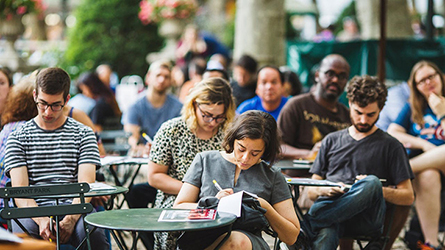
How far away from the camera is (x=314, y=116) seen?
592 centimetres

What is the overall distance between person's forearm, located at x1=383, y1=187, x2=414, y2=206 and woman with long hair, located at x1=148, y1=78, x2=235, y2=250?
4.01ft

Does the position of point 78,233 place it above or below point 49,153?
below

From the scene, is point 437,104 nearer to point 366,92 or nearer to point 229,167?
point 366,92

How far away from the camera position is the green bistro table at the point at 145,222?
3.13 m

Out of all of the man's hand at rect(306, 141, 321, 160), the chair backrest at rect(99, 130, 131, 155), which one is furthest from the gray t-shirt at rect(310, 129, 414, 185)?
the chair backrest at rect(99, 130, 131, 155)

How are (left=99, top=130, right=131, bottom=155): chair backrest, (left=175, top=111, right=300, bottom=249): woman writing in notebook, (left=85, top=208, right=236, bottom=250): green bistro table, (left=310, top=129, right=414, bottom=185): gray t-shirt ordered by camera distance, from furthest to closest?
(left=99, top=130, right=131, bottom=155): chair backrest → (left=310, top=129, right=414, bottom=185): gray t-shirt → (left=175, top=111, right=300, bottom=249): woman writing in notebook → (left=85, top=208, right=236, bottom=250): green bistro table

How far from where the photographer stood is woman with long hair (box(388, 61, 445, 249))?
561 cm

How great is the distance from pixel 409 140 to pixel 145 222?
11.0ft

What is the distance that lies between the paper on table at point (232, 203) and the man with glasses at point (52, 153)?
103 centimetres

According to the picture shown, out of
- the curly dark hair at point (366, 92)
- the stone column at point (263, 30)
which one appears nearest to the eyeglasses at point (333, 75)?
the curly dark hair at point (366, 92)

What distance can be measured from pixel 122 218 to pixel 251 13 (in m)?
7.51

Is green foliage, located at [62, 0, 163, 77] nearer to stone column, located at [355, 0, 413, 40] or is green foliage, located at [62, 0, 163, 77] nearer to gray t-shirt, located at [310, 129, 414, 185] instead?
stone column, located at [355, 0, 413, 40]

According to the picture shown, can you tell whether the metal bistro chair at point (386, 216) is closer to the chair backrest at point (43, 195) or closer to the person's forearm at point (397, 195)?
the person's forearm at point (397, 195)

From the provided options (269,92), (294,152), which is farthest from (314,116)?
(269,92)
